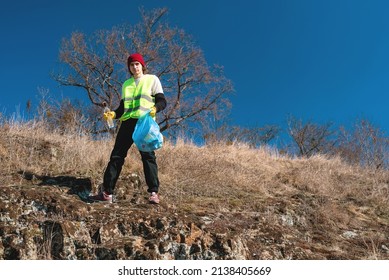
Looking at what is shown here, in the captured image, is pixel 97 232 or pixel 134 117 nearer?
pixel 97 232

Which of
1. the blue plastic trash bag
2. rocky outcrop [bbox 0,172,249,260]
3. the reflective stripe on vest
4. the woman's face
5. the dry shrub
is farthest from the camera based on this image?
the dry shrub

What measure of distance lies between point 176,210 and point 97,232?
119 centimetres

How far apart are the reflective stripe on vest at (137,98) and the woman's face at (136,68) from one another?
12 cm

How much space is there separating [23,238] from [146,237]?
1.05 m

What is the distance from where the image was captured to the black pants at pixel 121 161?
451 centimetres

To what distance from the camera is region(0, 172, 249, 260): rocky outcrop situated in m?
3.23

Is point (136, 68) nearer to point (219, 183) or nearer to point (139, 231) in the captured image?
point (139, 231)

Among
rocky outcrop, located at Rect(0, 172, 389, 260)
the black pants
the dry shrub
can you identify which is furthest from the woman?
the dry shrub

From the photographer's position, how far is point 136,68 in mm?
4844

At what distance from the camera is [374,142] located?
1872cm

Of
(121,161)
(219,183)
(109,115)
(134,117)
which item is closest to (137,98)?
(134,117)

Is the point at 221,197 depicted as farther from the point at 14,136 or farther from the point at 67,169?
the point at 14,136

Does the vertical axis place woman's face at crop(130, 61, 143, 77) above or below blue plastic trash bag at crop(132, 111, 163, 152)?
above

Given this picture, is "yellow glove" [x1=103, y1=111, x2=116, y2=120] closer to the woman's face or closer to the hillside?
the woman's face
